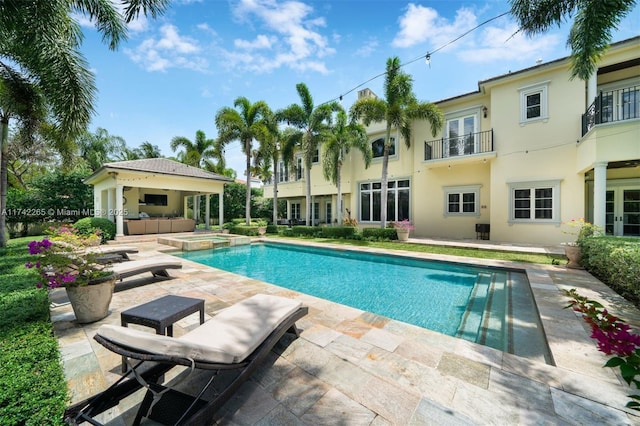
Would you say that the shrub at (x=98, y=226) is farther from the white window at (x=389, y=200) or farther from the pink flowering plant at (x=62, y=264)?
the white window at (x=389, y=200)

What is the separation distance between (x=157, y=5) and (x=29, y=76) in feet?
17.4

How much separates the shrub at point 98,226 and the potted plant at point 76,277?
36.9ft

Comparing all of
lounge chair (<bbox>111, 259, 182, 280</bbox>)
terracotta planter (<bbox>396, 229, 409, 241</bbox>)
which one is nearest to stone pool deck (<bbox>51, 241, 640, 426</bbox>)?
lounge chair (<bbox>111, 259, 182, 280</bbox>)

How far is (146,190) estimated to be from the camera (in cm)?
2080

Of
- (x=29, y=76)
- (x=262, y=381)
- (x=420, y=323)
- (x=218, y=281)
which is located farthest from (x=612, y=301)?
(x=29, y=76)

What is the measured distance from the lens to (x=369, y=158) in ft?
51.0

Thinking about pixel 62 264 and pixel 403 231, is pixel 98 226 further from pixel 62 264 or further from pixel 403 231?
pixel 403 231

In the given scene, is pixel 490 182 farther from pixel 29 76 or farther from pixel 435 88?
pixel 29 76

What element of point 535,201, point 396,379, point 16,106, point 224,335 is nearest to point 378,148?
point 535,201

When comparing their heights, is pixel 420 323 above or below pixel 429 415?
below

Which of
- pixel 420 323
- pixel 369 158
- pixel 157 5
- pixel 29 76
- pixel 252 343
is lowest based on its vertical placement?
pixel 420 323

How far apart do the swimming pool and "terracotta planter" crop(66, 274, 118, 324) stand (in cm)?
388

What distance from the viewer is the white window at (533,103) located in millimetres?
11750

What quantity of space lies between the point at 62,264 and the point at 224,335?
2.86 meters
